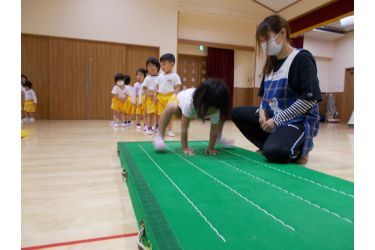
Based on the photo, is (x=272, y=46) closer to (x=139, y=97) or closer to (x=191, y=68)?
(x=139, y=97)

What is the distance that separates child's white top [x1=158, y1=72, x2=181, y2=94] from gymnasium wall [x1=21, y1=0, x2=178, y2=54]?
127 inches

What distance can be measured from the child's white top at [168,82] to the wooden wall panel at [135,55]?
3.18m

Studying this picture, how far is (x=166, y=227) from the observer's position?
0.73 metres

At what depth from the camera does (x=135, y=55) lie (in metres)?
6.43

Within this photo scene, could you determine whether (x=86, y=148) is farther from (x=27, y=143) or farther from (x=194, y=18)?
(x=194, y=18)

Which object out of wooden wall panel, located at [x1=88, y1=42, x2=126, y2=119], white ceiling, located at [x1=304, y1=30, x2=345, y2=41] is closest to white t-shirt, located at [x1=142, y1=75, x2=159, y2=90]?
wooden wall panel, located at [x1=88, y1=42, x2=126, y2=119]

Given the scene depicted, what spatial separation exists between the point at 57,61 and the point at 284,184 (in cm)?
608

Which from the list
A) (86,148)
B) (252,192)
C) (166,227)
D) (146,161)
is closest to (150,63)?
(86,148)

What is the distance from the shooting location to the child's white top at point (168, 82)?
11.4ft

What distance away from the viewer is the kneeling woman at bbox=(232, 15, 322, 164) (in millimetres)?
1688

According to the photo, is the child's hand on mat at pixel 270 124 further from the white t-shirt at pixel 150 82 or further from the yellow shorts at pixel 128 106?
the yellow shorts at pixel 128 106

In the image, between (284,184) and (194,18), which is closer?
(284,184)

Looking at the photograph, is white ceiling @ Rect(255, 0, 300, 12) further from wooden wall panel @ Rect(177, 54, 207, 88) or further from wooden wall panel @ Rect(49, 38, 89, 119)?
wooden wall panel @ Rect(49, 38, 89, 119)
